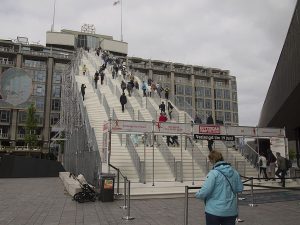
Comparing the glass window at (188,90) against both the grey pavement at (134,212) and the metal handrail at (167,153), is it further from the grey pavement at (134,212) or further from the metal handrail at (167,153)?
the grey pavement at (134,212)

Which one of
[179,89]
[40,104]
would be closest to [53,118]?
[40,104]

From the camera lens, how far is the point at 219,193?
5180mm

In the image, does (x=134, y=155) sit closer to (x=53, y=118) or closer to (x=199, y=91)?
(x=53, y=118)

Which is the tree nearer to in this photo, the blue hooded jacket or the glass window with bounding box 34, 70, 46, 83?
the glass window with bounding box 34, 70, 46, 83

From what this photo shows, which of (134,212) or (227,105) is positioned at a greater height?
(227,105)

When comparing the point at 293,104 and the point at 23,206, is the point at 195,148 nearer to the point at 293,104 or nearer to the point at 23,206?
the point at 293,104

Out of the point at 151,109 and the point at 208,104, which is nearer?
the point at 151,109

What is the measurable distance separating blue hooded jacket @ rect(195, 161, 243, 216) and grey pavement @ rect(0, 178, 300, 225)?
4.39m

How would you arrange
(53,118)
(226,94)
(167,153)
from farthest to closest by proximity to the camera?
(226,94)
(53,118)
(167,153)

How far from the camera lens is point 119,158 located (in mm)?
18516

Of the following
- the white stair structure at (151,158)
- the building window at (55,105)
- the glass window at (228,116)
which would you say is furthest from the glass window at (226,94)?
the white stair structure at (151,158)

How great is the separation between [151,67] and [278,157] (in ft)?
241

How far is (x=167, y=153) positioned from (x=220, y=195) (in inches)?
593

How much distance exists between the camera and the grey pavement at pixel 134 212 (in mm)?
A: 9664
